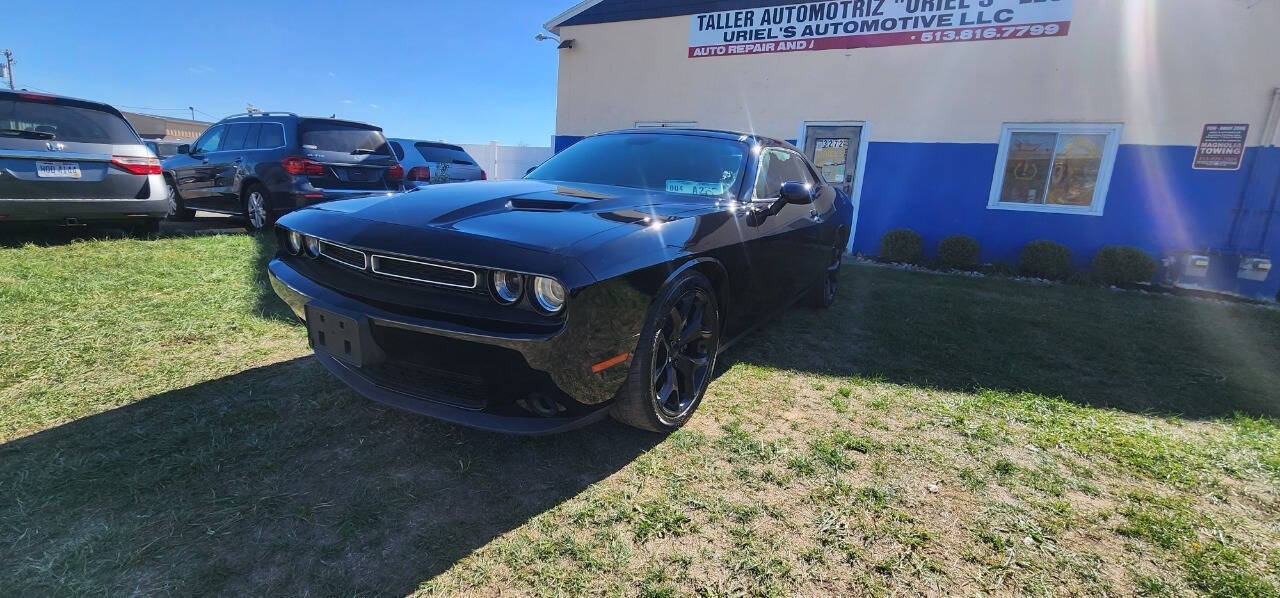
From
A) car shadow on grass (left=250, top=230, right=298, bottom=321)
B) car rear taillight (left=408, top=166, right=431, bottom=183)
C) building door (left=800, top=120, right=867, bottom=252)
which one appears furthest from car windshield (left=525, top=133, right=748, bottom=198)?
building door (left=800, top=120, right=867, bottom=252)

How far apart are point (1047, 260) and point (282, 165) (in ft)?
31.5

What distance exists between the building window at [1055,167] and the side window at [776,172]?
530 centimetres

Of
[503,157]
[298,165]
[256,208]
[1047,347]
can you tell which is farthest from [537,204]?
[503,157]

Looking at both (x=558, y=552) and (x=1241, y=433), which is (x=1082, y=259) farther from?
(x=558, y=552)

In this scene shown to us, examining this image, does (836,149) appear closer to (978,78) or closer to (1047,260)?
(978,78)

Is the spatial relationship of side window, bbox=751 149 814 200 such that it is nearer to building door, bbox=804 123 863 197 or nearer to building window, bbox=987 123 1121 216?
building door, bbox=804 123 863 197

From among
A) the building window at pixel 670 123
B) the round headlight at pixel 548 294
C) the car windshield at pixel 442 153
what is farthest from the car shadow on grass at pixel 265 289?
the building window at pixel 670 123

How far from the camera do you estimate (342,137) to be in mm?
6633

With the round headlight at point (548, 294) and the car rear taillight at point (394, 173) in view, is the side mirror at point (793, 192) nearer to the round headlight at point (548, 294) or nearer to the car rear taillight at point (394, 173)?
the round headlight at point (548, 294)

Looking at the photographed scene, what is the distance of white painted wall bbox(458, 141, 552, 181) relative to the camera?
16.9 m

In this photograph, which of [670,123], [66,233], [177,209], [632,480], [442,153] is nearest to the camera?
[632,480]

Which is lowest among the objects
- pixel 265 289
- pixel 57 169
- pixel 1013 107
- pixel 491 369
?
pixel 265 289

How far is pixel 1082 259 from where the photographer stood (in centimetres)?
774

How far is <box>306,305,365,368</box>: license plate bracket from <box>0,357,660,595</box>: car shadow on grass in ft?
1.49
